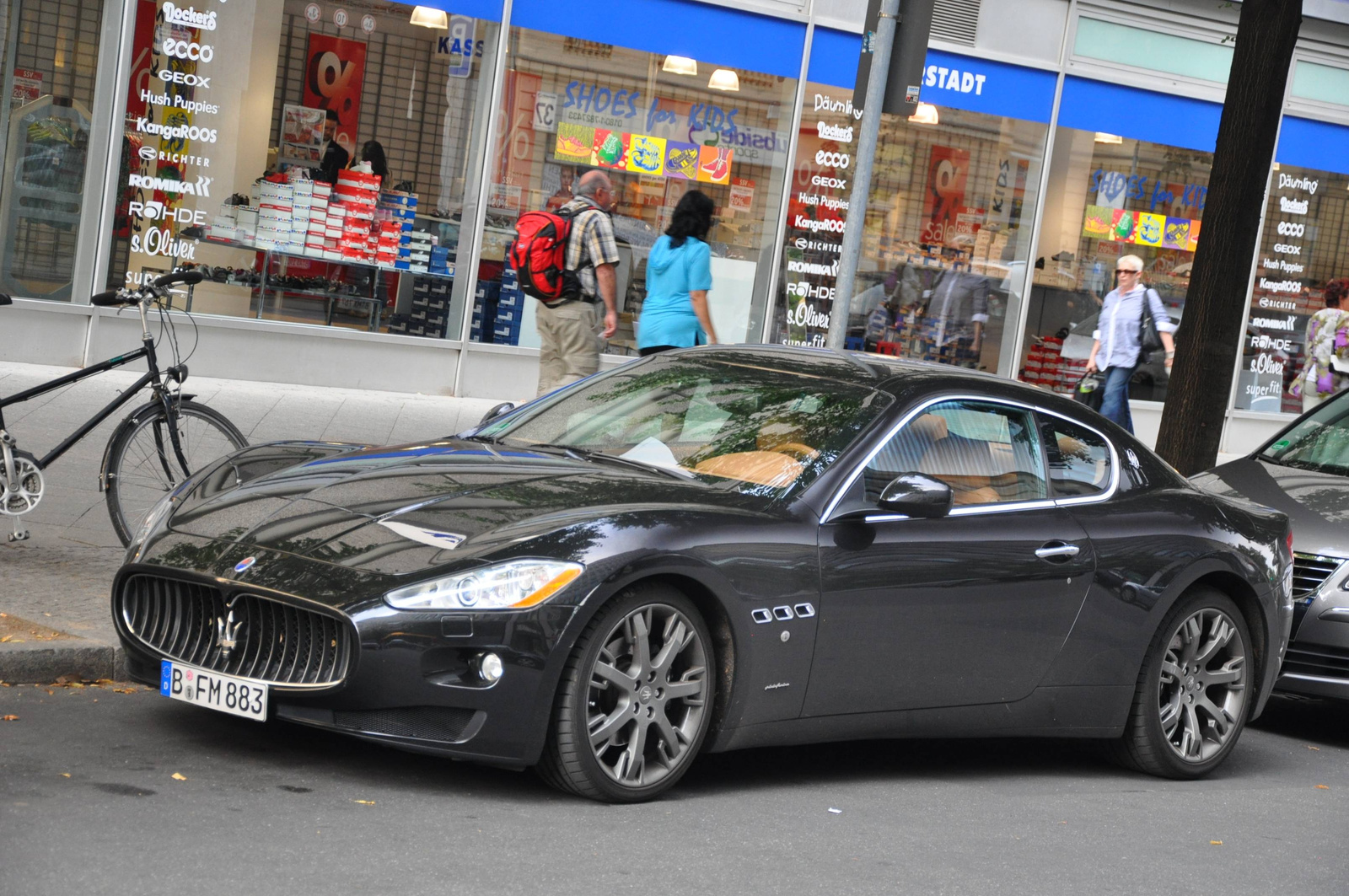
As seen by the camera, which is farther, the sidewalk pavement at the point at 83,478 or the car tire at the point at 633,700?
the sidewalk pavement at the point at 83,478

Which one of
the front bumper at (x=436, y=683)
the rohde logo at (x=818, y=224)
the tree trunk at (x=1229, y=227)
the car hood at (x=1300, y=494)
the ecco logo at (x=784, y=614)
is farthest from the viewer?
the rohde logo at (x=818, y=224)

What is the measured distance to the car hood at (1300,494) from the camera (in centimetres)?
777

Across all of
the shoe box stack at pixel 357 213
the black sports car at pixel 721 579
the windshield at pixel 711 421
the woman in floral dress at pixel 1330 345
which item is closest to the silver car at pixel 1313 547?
the black sports car at pixel 721 579

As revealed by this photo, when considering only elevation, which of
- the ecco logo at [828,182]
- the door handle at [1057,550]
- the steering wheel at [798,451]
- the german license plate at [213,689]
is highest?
the ecco logo at [828,182]

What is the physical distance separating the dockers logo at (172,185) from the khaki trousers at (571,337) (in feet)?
14.4

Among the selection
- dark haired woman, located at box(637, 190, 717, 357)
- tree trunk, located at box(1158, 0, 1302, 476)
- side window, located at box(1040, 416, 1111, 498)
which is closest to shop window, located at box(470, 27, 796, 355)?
dark haired woman, located at box(637, 190, 717, 357)

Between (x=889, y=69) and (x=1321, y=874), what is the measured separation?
414cm

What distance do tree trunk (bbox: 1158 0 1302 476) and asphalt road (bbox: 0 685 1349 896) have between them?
495 centimetres

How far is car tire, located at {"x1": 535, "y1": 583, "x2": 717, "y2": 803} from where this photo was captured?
192 inches

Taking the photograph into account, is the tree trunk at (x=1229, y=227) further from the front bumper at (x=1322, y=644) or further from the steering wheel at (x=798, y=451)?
the steering wheel at (x=798, y=451)

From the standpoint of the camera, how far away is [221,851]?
4188mm

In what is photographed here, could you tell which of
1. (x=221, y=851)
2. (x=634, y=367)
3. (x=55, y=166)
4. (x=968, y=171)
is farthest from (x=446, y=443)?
(x=968, y=171)

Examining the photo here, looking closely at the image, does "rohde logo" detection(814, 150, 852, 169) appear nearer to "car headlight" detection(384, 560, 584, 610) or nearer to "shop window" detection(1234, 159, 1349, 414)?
"shop window" detection(1234, 159, 1349, 414)

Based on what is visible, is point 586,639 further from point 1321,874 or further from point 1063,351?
point 1063,351
